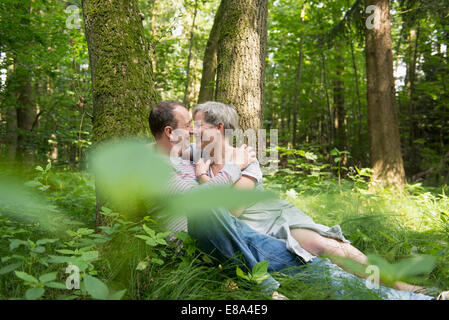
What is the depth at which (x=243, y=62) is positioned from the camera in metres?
2.96

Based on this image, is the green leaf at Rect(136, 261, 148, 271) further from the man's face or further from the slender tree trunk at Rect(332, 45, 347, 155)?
the slender tree trunk at Rect(332, 45, 347, 155)

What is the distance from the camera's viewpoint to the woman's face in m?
2.14

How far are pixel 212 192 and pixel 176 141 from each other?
1.53m

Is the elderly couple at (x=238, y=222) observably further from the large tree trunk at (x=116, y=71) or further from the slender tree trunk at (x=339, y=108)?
the slender tree trunk at (x=339, y=108)

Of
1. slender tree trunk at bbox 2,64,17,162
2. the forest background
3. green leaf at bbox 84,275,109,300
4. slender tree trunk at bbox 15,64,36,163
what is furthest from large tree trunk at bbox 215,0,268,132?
slender tree trunk at bbox 15,64,36,163

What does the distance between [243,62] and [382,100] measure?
364cm

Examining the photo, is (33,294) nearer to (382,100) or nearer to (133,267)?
(133,267)

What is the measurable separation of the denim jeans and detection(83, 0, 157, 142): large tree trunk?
40.3 inches

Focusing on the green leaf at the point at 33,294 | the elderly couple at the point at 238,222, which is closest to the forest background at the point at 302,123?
the green leaf at the point at 33,294

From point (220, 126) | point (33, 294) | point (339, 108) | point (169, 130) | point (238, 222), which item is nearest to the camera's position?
point (33, 294)

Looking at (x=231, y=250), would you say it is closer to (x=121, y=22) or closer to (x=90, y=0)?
(x=121, y=22)

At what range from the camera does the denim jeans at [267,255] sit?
1.49 meters

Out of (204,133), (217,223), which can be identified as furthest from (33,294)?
(204,133)
